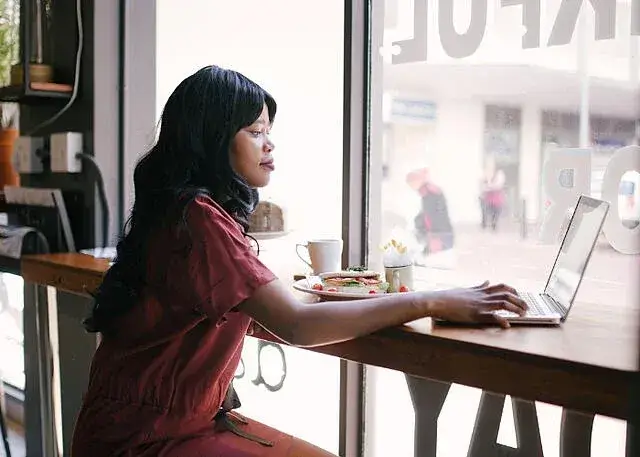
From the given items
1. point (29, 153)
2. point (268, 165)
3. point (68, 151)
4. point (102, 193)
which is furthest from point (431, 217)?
point (29, 153)

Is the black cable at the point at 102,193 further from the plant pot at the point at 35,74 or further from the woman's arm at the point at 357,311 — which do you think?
the woman's arm at the point at 357,311

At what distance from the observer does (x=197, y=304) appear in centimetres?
121

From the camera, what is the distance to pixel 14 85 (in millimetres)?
2441

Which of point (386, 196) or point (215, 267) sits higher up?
point (386, 196)

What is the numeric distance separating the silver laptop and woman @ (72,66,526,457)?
67 millimetres

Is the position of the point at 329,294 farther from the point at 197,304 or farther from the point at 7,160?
the point at 7,160

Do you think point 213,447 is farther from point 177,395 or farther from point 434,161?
Result: point 434,161

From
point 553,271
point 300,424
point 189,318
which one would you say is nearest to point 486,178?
point 553,271

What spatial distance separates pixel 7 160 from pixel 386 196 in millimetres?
1630

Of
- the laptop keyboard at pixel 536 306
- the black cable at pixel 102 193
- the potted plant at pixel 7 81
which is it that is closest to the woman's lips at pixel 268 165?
the laptop keyboard at pixel 536 306

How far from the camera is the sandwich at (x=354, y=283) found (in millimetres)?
1447

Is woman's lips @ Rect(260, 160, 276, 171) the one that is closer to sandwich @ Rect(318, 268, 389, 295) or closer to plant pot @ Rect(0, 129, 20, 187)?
sandwich @ Rect(318, 268, 389, 295)

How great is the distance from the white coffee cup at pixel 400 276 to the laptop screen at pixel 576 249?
10.5 inches

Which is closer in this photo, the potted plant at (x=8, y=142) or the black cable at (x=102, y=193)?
the black cable at (x=102, y=193)
